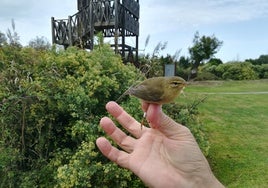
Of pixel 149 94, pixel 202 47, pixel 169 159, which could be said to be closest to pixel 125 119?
pixel 169 159

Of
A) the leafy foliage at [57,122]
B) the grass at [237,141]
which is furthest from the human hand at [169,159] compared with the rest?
the grass at [237,141]

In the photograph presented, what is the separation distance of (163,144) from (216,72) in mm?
21324

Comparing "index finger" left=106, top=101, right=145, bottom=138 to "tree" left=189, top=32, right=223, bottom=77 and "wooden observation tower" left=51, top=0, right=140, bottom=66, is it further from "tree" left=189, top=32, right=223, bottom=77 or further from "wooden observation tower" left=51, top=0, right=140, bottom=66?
"tree" left=189, top=32, right=223, bottom=77

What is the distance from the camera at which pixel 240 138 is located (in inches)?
257

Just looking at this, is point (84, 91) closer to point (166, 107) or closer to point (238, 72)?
point (166, 107)

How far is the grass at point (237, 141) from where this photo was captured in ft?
15.5

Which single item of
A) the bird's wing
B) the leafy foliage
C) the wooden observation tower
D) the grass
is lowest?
the grass

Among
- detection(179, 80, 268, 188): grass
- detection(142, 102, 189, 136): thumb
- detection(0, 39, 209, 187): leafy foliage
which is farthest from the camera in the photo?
detection(179, 80, 268, 188): grass

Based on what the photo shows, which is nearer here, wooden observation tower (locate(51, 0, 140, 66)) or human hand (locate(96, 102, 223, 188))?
human hand (locate(96, 102, 223, 188))

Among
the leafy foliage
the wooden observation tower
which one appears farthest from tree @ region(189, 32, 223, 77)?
the leafy foliage

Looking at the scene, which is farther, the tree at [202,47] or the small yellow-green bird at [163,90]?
the tree at [202,47]

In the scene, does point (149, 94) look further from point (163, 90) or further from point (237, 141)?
point (237, 141)

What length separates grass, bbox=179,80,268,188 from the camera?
473cm

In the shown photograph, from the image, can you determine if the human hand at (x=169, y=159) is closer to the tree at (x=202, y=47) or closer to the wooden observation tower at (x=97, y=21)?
the wooden observation tower at (x=97, y=21)
